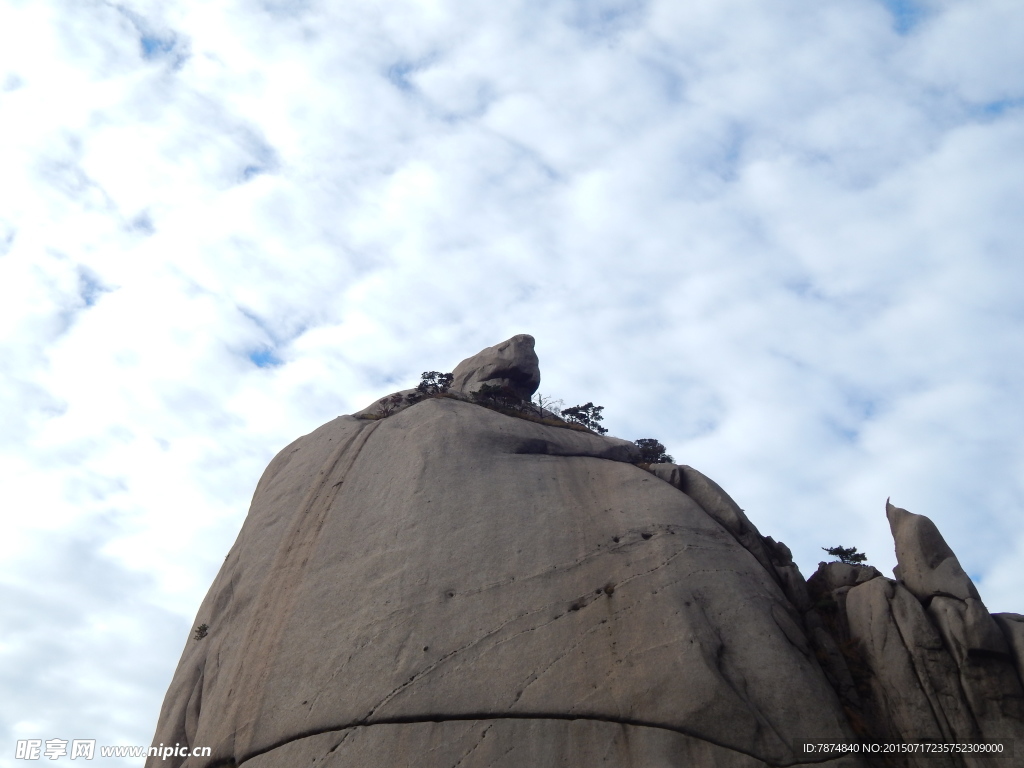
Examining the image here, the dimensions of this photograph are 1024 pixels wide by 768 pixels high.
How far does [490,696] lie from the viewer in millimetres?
17656

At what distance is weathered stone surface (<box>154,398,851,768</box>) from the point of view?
1780 centimetres

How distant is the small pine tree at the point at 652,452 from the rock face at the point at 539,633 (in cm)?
324

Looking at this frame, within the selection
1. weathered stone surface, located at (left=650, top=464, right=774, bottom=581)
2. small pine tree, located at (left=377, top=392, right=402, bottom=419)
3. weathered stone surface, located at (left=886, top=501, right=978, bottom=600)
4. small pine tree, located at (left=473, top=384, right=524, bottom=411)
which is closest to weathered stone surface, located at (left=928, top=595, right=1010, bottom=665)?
weathered stone surface, located at (left=886, top=501, right=978, bottom=600)

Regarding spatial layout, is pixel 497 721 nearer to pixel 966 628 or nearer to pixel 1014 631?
pixel 966 628

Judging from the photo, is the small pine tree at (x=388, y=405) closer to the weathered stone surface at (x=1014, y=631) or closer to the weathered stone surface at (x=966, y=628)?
the weathered stone surface at (x=966, y=628)

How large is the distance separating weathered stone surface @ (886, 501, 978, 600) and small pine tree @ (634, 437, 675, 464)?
25.2ft

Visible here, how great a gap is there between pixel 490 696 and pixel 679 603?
15.5ft

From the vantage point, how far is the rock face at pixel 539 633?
57.0 ft

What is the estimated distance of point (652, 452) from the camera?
29.0 metres

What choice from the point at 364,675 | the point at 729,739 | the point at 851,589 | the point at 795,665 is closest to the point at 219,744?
the point at 364,675

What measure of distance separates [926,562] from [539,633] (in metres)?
9.53

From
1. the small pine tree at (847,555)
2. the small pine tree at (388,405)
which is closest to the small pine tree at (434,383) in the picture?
the small pine tree at (388,405)

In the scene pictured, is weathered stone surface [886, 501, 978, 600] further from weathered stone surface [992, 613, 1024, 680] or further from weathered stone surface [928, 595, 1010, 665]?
weathered stone surface [992, 613, 1024, 680]

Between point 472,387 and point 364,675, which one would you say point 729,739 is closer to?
point 364,675
